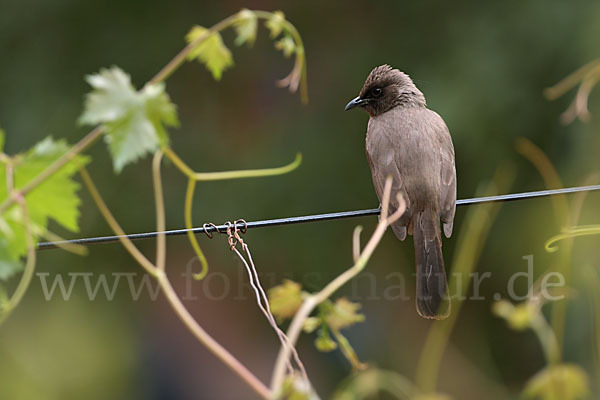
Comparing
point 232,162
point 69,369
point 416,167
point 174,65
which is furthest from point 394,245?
point 174,65

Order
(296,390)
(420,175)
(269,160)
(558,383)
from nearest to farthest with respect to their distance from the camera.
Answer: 1. (558,383)
2. (296,390)
3. (420,175)
4. (269,160)

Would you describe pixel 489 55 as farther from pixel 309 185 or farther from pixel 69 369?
pixel 69 369

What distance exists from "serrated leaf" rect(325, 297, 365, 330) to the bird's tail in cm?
227

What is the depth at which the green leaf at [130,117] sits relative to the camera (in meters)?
1.38

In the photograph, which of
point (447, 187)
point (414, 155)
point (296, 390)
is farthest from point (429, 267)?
point (296, 390)

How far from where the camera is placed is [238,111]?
30.5 ft

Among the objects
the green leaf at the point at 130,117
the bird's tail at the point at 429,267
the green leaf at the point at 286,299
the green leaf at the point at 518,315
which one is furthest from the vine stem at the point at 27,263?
the bird's tail at the point at 429,267

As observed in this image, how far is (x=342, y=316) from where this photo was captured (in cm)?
130

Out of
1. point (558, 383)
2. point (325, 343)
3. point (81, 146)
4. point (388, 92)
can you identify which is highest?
point (388, 92)

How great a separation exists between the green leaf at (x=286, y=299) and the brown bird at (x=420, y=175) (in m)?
2.35

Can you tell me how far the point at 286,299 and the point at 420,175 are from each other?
A: 2801 millimetres

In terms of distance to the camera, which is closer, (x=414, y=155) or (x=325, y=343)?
Answer: (x=325, y=343)

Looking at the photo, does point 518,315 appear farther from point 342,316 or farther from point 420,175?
point 420,175

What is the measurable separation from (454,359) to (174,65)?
7.43 metres
